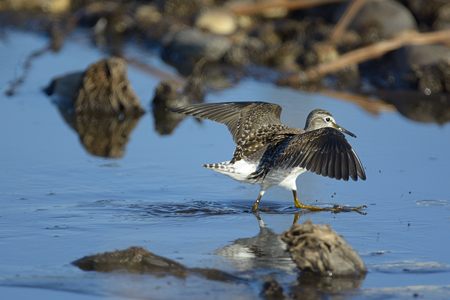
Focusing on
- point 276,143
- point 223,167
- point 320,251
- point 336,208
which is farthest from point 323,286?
point 276,143

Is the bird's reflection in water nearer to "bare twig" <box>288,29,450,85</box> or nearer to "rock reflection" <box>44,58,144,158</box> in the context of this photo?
"rock reflection" <box>44,58,144,158</box>

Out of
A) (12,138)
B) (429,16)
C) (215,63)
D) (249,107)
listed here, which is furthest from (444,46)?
(12,138)

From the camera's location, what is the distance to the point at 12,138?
10.9 metres

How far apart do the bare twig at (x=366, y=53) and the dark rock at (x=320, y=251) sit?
6.74 meters

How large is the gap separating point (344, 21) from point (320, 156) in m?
6.51

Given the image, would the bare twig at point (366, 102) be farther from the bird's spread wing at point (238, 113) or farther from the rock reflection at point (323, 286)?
the rock reflection at point (323, 286)

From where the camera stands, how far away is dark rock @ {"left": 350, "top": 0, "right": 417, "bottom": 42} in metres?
14.6

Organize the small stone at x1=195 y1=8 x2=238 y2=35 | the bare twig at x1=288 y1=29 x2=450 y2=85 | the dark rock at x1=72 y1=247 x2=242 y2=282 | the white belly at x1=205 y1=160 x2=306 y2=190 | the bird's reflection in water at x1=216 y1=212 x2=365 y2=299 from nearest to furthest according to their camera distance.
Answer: the bird's reflection in water at x1=216 y1=212 x2=365 y2=299 < the dark rock at x1=72 y1=247 x2=242 y2=282 < the white belly at x1=205 y1=160 x2=306 y2=190 < the bare twig at x1=288 y1=29 x2=450 y2=85 < the small stone at x1=195 y1=8 x2=238 y2=35

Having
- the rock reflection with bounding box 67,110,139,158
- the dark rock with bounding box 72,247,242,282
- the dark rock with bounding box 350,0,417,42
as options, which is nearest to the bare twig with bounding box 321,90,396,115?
the dark rock with bounding box 350,0,417,42

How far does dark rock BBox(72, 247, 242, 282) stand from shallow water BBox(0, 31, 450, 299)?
4.0 inches

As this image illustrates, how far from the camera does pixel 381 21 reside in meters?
14.7

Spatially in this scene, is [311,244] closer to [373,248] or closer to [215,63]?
[373,248]

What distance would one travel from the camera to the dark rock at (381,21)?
47.9 ft

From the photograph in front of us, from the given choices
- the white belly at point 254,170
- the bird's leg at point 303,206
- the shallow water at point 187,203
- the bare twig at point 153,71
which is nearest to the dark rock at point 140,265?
the shallow water at point 187,203
